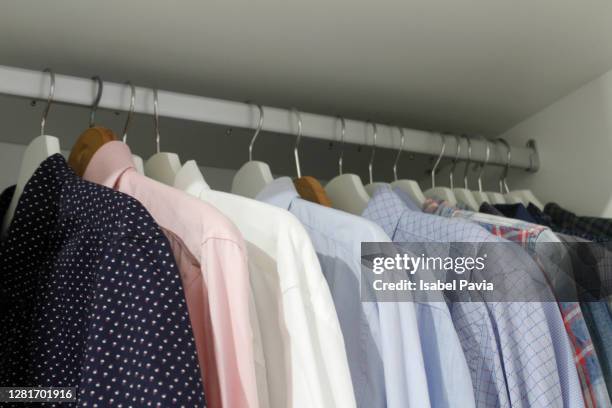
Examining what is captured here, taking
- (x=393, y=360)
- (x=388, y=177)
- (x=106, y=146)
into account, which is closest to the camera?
(x=393, y=360)

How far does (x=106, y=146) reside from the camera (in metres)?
0.87

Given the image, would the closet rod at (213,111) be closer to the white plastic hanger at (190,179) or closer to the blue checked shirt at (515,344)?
the white plastic hanger at (190,179)

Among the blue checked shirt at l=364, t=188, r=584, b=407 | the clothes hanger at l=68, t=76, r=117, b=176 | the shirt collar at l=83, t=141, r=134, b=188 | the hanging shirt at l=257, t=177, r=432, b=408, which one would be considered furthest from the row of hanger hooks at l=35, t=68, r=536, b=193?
the blue checked shirt at l=364, t=188, r=584, b=407

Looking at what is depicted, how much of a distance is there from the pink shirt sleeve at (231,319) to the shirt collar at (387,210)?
32 cm

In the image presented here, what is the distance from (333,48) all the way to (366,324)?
0.51 meters

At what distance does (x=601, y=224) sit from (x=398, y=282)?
0.54 metres

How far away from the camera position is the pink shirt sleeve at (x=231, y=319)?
0.64m

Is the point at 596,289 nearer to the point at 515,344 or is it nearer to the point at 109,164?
the point at 515,344

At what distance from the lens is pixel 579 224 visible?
3.88 feet

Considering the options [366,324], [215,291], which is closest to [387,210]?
[366,324]

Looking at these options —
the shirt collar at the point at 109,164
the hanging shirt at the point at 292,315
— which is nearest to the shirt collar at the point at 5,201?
the shirt collar at the point at 109,164

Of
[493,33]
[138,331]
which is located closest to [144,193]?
[138,331]

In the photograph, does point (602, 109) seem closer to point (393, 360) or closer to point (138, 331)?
point (393, 360)

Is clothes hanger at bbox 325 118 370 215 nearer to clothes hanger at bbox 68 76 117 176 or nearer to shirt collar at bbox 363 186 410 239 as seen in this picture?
shirt collar at bbox 363 186 410 239
